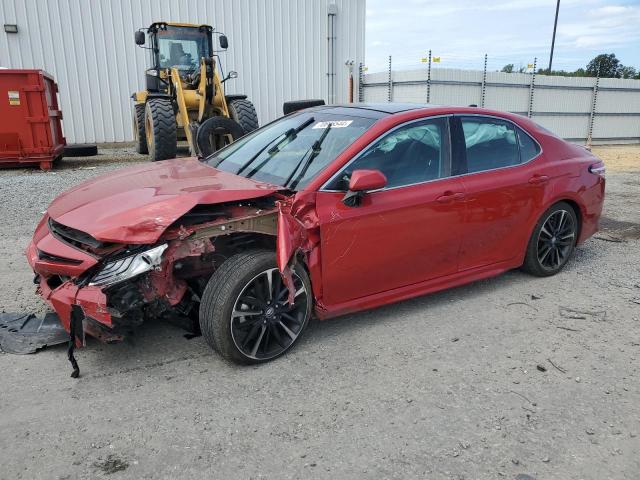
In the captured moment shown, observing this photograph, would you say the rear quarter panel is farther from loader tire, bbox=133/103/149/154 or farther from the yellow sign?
loader tire, bbox=133/103/149/154

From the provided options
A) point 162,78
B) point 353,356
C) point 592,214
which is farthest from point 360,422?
point 162,78

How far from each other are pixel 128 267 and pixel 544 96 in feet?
60.5

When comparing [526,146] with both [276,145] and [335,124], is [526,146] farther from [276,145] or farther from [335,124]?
[276,145]

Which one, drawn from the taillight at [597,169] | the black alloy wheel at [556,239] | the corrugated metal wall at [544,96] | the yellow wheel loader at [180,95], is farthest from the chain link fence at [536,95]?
the black alloy wheel at [556,239]

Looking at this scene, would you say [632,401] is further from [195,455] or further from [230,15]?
[230,15]

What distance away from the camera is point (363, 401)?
2.96 meters

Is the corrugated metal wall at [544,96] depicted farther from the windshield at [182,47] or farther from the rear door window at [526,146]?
the rear door window at [526,146]

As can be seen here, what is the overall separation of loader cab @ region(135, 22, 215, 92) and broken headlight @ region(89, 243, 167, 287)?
10.5 meters

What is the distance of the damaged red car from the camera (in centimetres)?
306

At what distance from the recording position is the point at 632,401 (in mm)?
2982

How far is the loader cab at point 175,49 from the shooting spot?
12602 millimetres

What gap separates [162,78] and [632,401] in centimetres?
1220

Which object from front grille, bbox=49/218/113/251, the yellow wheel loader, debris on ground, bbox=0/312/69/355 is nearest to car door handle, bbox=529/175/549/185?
front grille, bbox=49/218/113/251

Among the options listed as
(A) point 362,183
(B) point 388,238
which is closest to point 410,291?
(B) point 388,238
